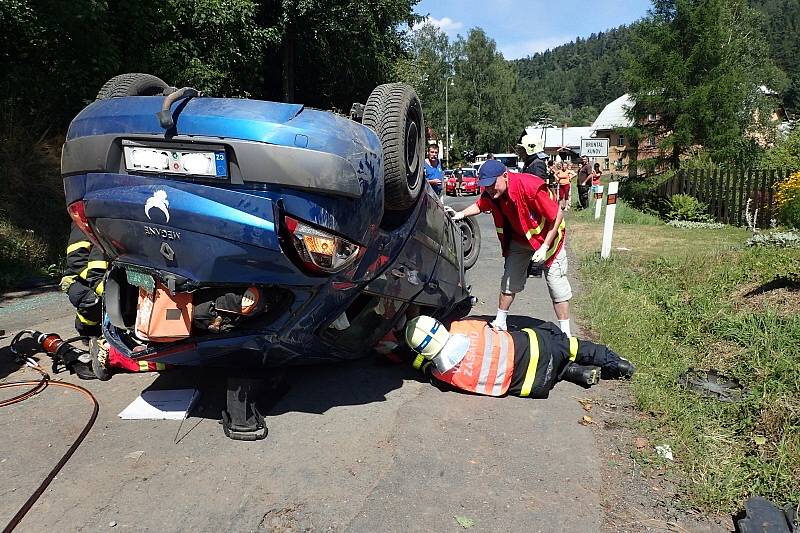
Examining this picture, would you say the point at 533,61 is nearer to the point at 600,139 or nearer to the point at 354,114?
the point at 600,139

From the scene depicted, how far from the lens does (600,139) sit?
1683 cm

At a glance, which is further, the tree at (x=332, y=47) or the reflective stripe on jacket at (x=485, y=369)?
the tree at (x=332, y=47)

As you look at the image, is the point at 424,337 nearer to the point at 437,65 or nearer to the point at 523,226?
the point at 523,226

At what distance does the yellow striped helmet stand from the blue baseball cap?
134cm

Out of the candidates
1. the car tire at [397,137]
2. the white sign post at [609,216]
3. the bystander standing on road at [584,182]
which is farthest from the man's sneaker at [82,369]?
the bystander standing on road at [584,182]

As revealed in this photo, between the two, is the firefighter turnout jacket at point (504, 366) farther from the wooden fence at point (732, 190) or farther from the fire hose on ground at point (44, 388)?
the wooden fence at point (732, 190)

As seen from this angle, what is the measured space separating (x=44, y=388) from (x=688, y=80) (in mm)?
20897

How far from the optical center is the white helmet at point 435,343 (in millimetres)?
3850

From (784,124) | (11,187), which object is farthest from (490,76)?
(11,187)

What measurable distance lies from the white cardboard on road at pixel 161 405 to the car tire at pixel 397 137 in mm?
1752

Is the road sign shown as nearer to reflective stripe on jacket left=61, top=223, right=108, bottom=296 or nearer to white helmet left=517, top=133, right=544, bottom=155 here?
white helmet left=517, top=133, right=544, bottom=155

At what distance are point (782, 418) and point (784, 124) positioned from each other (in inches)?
960

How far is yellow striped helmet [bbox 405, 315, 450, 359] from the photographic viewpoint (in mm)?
3848

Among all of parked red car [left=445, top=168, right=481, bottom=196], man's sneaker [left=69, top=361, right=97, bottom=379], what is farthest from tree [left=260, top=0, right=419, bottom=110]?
man's sneaker [left=69, top=361, right=97, bottom=379]
